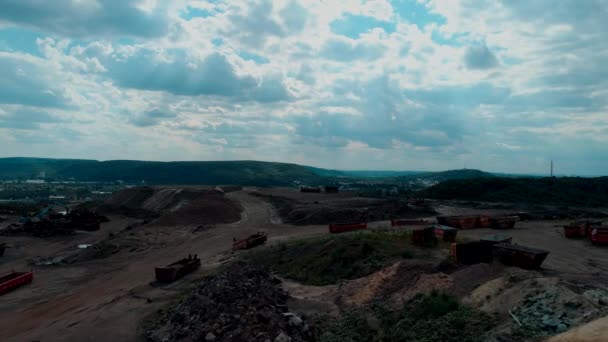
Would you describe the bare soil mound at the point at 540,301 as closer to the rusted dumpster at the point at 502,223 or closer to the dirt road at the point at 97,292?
the dirt road at the point at 97,292

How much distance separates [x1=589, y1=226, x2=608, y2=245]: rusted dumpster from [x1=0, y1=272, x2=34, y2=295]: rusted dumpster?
33222mm

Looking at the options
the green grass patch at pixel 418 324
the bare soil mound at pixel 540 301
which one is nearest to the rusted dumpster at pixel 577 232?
the bare soil mound at pixel 540 301

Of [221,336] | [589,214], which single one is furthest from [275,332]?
[589,214]

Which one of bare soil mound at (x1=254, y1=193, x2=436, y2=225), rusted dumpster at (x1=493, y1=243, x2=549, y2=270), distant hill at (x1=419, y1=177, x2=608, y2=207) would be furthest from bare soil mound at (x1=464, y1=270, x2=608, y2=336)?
distant hill at (x1=419, y1=177, x2=608, y2=207)

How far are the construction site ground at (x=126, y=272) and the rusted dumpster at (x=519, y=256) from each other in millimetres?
923

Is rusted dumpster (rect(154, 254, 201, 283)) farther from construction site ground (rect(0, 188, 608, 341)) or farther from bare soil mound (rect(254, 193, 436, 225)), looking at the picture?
bare soil mound (rect(254, 193, 436, 225))

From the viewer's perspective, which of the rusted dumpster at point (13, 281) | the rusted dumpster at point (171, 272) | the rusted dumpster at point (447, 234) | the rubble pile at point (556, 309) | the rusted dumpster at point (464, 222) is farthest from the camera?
the rusted dumpster at point (464, 222)

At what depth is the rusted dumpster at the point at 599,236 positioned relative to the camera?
26297 mm

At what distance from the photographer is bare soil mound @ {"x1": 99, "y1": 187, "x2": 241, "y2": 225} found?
49.4 meters

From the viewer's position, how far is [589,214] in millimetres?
48812

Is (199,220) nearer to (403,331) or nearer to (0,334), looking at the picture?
(0,334)

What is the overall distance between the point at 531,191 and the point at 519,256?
59.8 m

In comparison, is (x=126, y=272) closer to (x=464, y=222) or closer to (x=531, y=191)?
(x=464, y=222)

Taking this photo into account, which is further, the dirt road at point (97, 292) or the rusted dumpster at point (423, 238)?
the rusted dumpster at point (423, 238)
